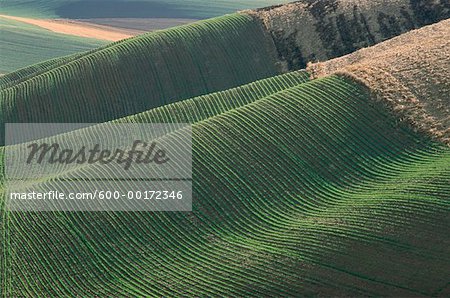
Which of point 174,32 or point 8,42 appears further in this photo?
point 8,42

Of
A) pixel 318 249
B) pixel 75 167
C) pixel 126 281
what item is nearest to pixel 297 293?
pixel 318 249

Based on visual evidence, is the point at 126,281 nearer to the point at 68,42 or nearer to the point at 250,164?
the point at 250,164

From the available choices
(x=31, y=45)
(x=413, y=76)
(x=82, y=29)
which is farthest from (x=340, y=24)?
(x=82, y=29)

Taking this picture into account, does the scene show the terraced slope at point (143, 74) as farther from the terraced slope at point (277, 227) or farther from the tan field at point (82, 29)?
the tan field at point (82, 29)

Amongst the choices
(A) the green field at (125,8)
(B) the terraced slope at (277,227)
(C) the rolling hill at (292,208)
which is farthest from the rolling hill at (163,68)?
(A) the green field at (125,8)

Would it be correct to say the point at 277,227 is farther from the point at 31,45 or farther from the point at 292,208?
the point at 31,45
